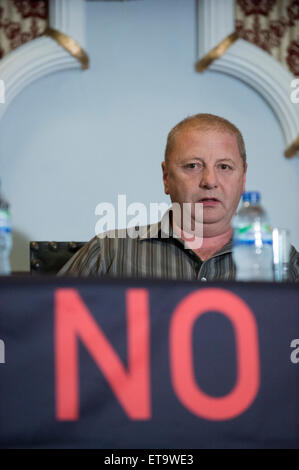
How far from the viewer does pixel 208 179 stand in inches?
69.3

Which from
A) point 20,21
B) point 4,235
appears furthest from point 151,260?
point 20,21

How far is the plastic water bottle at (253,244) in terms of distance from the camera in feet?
A: 3.83

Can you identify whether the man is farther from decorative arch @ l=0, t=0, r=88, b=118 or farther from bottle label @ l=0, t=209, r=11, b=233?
decorative arch @ l=0, t=0, r=88, b=118

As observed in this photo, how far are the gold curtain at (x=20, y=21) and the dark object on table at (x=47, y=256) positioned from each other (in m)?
1.61

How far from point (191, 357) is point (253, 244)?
1.25ft

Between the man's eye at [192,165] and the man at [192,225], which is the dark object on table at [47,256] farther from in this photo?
the man's eye at [192,165]

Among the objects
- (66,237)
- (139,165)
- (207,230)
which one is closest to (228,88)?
(139,165)

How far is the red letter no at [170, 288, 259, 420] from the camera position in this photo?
85 cm

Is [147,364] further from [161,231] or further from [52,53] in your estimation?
[52,53]

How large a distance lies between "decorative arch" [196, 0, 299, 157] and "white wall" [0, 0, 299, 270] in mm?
64

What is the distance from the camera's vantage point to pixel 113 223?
3.05 meters

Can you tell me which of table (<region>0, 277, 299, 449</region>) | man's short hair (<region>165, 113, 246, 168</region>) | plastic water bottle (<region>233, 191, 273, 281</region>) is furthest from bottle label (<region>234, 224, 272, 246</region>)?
man's short hair (<region>165, 113, 246, 168</region>)

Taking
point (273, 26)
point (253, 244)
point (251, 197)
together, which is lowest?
point (253, 244)
